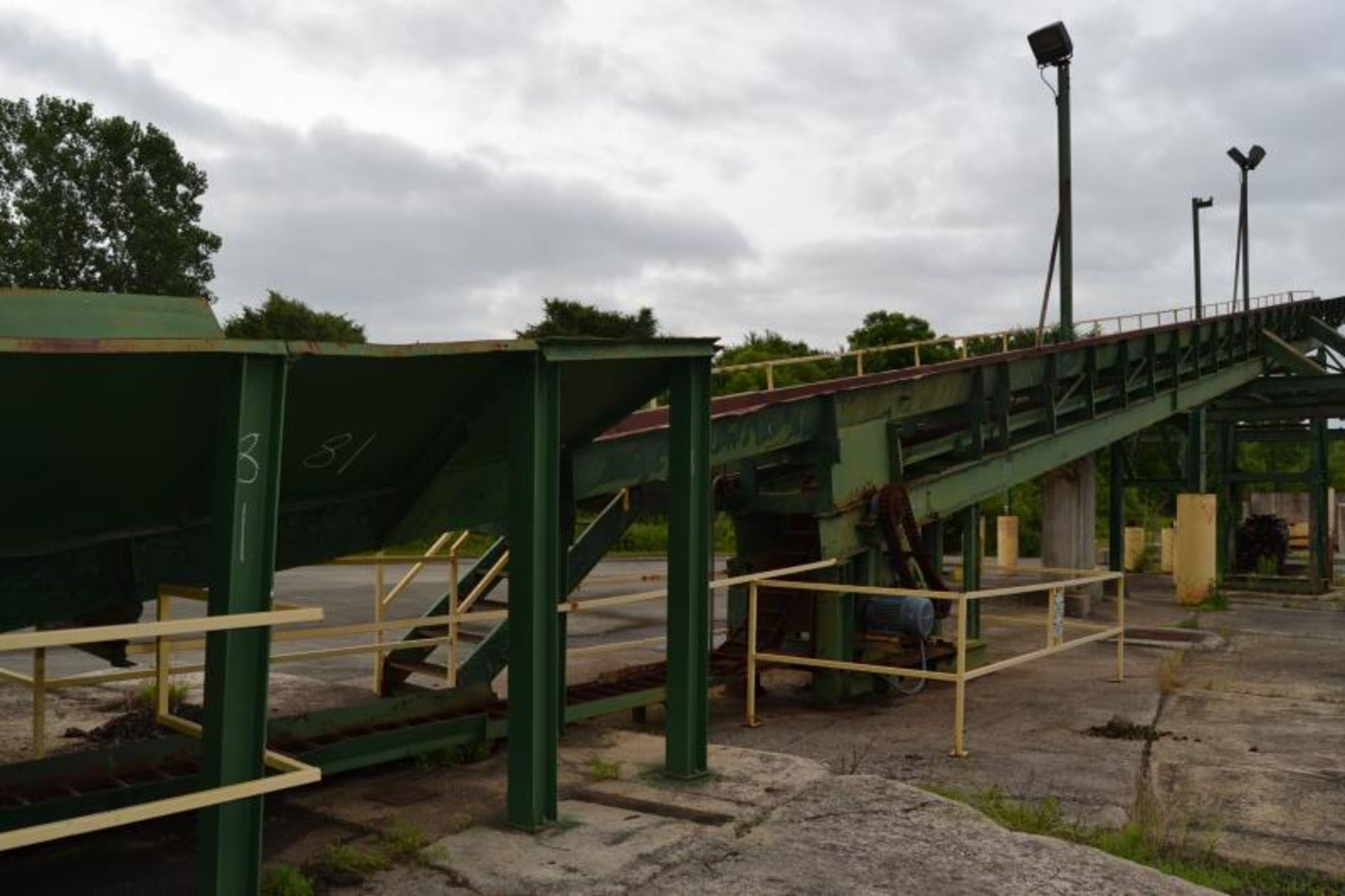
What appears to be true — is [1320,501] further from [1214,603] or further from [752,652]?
[752,652]

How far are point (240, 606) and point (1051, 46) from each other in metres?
15.0

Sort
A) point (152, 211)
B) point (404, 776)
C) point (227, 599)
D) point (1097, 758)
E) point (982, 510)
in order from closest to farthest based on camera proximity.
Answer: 1. point (227, 599)
2. point (404, 776)
3. point (1097, 758)
4. point (982, 510)
5. point (152, 211)

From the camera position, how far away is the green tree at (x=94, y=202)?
144 feet

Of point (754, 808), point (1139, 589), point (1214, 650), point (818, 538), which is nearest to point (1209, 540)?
point (1139, 589)

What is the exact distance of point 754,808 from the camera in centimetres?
572

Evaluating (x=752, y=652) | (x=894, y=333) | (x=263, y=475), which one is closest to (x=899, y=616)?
(x=752, y=652)

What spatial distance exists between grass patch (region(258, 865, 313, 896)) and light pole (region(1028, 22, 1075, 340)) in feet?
45.3

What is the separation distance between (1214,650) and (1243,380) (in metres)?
9.35

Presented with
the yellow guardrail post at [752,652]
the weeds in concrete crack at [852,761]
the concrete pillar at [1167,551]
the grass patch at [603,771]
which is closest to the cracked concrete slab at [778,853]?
the grass patch at [603,771]

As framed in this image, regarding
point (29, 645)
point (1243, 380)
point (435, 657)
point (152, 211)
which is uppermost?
→ point (152, 211)

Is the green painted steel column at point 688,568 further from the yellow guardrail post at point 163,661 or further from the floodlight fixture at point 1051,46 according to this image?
the floodlight fixture at point 1051,46

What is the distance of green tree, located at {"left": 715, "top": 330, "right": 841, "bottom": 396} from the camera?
3481 cm

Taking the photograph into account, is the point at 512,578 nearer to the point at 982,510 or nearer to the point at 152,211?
the point at 982,510

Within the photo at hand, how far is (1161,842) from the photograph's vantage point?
18.3 feet
